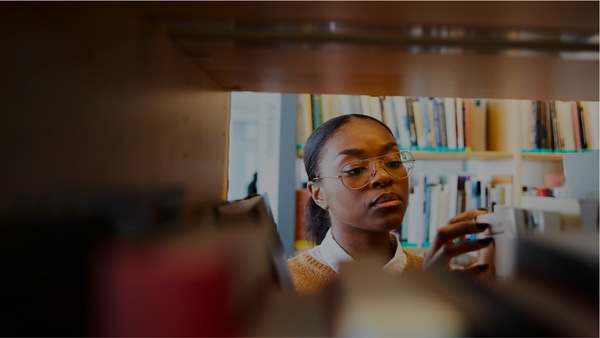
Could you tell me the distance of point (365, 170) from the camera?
3.07ft

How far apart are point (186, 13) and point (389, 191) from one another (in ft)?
2.35

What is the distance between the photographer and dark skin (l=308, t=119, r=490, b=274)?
920mm

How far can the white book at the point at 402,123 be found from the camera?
6.28 feet

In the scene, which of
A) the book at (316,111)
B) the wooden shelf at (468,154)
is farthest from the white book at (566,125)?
the book at (316,111)

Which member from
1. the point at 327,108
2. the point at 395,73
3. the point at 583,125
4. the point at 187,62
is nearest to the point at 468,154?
the point at 583,125

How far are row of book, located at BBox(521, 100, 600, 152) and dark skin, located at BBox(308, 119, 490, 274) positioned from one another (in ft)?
3.95

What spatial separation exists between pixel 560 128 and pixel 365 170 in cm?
146

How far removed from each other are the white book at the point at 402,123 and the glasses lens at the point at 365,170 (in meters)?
0.96

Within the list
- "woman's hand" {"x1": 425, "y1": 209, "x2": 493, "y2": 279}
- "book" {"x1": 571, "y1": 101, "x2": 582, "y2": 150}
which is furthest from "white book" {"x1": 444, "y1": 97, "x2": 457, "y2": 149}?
"woman's hand" {"x1": 425, "y1": 209, "x2": 493, "y2": 279}

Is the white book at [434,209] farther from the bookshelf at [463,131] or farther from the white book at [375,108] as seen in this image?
the white book at [375,108]

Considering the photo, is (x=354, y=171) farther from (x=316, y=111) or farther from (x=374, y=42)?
Result: (x=316, y=111)

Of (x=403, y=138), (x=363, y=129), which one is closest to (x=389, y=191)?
(x=363, y=129)

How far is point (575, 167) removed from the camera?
0.47 m

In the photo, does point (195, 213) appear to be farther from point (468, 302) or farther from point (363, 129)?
point (363, 129)
